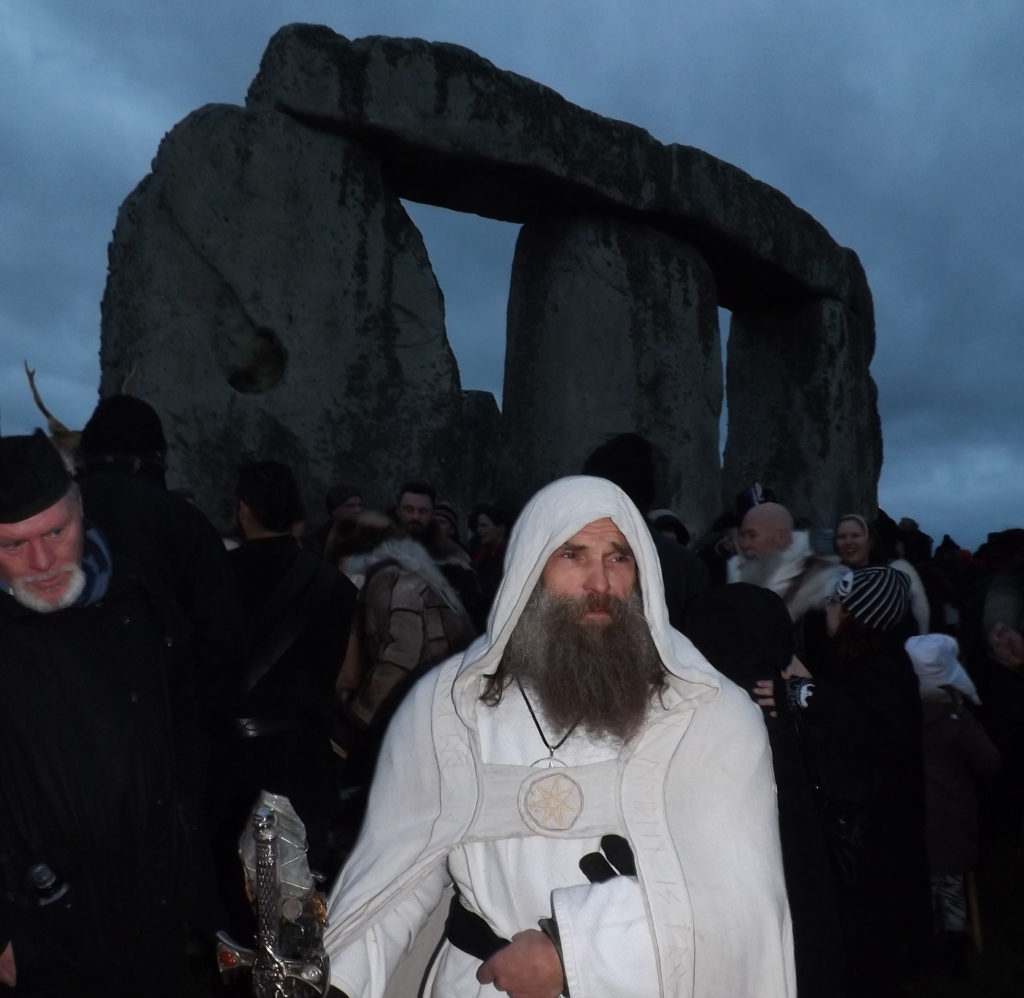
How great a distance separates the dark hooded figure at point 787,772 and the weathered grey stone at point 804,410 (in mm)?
7905

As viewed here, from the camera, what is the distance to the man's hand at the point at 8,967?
8.39 feet

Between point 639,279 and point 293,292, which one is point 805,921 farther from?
point 639,279

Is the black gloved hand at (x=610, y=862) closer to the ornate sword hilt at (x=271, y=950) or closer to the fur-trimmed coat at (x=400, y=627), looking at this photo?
the ornate sword hilt at (x=271, y=950)

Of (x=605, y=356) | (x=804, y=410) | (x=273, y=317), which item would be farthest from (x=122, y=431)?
(x=804, y=410)

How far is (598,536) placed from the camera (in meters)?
2.60

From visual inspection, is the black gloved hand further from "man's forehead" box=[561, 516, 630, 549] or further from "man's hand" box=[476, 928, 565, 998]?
"man's forehead" box=[561, 516, 630, 549]

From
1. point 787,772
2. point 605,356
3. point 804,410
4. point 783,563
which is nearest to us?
point 787,772

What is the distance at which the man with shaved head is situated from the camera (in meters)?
4.49

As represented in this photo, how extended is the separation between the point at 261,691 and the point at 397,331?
16.0 feet

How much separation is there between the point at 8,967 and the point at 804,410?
985 centimetres

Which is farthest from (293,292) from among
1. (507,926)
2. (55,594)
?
(507,926)

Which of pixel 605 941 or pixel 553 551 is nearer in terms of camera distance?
pixel 605 941

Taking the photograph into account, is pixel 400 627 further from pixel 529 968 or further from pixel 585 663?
pixel 529 968

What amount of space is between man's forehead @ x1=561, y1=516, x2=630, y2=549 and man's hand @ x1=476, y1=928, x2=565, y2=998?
775 mm
